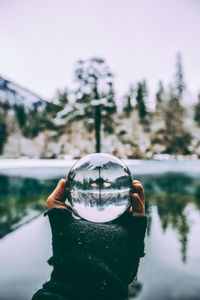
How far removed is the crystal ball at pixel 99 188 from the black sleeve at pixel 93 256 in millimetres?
114

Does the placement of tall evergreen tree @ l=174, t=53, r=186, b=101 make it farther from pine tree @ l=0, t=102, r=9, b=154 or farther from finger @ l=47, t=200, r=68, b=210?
finger @ l=47, t=200, r=68, b=210

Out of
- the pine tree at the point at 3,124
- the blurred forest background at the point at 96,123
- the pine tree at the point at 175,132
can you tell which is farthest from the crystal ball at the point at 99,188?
the pine tree at the point at 3,124

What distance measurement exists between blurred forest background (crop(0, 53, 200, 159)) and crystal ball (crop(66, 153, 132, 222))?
1209 inches

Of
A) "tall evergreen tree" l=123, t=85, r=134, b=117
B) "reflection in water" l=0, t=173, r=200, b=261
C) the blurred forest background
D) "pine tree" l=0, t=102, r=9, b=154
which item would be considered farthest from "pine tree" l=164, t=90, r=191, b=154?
"reflection in water" l=0, t=173, r=200, b=261

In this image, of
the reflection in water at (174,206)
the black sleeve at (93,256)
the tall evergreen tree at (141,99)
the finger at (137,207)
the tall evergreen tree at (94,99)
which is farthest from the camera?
the tall evergreen tree at (141,99)

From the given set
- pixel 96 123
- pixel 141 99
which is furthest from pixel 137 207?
pixel 141 99

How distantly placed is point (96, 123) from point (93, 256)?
33313 mm

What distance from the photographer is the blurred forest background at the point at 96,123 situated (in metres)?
36.2

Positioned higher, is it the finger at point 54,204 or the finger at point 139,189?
the finger at point 139,189

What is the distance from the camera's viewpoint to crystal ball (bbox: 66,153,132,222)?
102 inches

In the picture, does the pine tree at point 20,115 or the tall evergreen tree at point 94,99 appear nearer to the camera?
the tall evergreen tree at point 94,99

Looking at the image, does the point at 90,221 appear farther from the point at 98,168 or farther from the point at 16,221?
the point at 16,221

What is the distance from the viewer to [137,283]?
10.7 feet

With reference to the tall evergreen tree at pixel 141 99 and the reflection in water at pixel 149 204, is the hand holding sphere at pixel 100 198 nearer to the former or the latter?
the reflection in water at pixel 149 204
